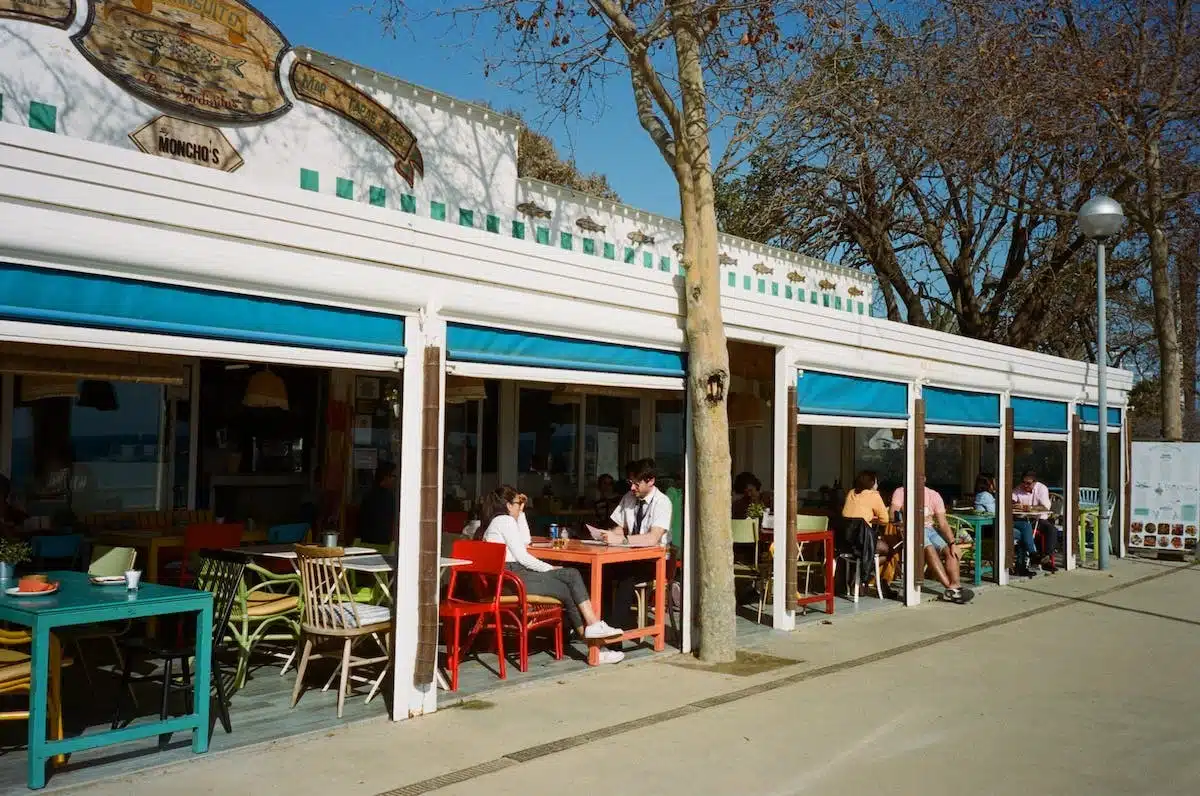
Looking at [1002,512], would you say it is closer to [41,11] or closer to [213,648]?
[213,648]

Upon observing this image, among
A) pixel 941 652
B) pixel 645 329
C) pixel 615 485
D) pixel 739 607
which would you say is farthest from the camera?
pixel 615 485

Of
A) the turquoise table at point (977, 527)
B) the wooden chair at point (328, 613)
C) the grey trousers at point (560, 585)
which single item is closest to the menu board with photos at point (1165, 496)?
the turquoise table at point (977, 527)

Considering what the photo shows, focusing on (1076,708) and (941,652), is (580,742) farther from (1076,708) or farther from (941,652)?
(941,652)

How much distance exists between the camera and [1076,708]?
6961mm

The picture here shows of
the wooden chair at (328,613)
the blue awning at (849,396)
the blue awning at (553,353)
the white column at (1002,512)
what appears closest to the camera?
the wooden chair at (328,613)

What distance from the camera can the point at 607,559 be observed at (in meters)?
7.93

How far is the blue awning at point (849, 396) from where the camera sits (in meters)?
9.91

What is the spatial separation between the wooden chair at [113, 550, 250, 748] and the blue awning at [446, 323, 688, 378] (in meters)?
1.71

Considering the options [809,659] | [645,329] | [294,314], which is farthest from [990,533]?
[294,314]

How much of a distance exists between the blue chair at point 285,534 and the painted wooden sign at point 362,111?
318 cm

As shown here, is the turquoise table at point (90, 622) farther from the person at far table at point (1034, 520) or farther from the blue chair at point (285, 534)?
the person at far table at point (1034, 520)

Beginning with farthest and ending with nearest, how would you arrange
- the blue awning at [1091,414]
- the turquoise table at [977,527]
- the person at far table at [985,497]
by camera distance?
the blue awning at [1091,414]
the person at far table at [985,497]
the turquoise table at [977,527]

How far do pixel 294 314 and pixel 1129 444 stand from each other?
15.1m

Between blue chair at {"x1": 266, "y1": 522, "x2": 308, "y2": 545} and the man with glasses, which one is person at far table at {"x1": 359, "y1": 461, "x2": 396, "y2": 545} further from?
the man with glasses
